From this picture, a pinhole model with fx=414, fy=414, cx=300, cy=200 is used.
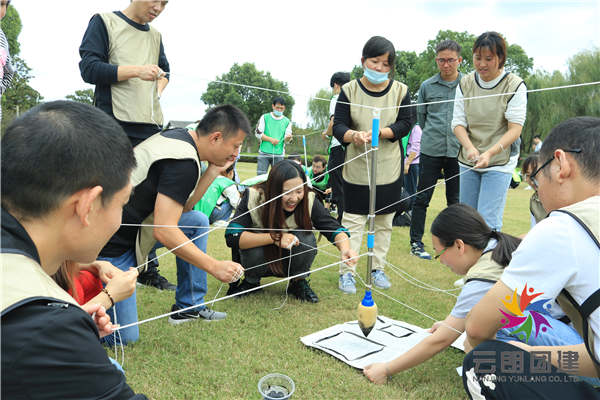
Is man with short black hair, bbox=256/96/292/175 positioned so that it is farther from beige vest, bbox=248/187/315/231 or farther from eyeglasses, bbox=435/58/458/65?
beige vest, bbox=248/187/315/231

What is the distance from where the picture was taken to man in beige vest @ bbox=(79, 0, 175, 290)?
8.05 ft

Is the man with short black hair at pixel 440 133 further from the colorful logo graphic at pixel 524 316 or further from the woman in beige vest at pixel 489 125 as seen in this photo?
the colorful logo graphic at pixel 524 316

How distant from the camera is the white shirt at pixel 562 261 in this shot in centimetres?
116

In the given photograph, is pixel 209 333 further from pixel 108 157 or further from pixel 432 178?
pixel 432 178

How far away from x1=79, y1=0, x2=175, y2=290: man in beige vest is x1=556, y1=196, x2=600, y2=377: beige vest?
2141mm

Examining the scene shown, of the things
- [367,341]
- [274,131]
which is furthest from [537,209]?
[274,131]

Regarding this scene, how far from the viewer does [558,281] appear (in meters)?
1.20

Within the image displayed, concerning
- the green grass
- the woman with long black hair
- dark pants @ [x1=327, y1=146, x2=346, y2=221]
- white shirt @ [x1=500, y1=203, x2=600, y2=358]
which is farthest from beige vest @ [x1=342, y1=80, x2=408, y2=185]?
white shirt @ [x1=500, y1=203, x2=600, y2=358]

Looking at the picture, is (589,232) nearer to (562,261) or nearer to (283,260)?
(562,261)

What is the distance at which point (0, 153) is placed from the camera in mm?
827

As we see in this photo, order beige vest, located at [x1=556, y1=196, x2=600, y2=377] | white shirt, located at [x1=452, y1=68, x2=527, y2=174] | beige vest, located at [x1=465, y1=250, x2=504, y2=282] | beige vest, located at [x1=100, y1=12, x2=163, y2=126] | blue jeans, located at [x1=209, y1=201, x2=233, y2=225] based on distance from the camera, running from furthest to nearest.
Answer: blue jeans, located at [x1=209, y1=201, x2=233, y2=225] < white shirt, located at [x1=452, y1=68, x2=527, y2=174] < beige vest, located at [x1=100, y1=12, x2=163, y2=126] < beige vest, located at [x1=465, y1=250, x2=504, y2=282] < beige vest, located at [x1=556, y1=196, x2=600, y2=377]

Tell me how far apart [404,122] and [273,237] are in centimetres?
135

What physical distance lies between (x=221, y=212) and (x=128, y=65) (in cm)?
206

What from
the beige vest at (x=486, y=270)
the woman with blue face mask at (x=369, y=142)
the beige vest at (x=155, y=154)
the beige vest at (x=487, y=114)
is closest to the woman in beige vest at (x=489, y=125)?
the beige vest at (x=487, y=114)
